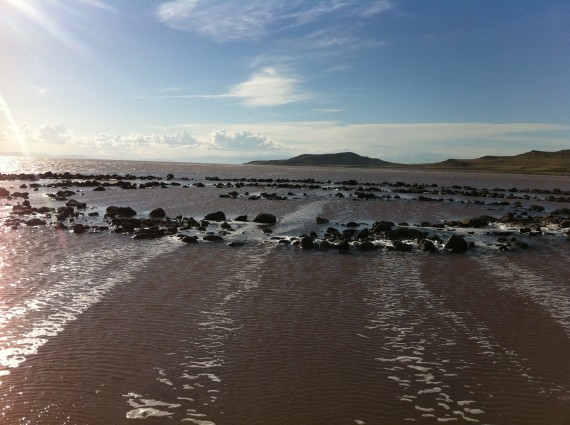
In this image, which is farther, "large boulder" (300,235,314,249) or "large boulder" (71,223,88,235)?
"large boulder" (71,223,88,235)

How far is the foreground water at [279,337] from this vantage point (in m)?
8.72

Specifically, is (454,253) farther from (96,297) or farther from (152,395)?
(152,395)

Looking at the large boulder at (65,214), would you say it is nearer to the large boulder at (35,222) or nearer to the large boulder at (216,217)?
the large boulder at (35,222)

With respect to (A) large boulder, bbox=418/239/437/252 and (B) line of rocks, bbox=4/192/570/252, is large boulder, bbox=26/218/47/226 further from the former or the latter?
(A) large boulder, bbox=418/239/437/252

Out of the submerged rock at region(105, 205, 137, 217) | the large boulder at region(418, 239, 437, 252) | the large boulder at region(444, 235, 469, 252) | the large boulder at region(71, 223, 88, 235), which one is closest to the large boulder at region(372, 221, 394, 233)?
the large boulder at region(418, 239, 437, 252)

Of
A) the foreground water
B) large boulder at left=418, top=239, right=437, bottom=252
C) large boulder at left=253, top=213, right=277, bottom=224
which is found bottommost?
the foreground water

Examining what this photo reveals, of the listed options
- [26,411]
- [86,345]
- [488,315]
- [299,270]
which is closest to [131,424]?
[26,411]

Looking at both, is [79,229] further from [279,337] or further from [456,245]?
[456,245]

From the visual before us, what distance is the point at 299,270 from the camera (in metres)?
19.3

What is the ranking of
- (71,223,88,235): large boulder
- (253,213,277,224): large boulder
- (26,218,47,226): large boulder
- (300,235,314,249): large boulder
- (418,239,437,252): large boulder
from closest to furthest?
(418,239,437,252): large boulder → (300,235,314,249): large boulder → (71,223,88,235): large boulder → (26,218,47,226): large boulder → (253,213,277,224): large boulder

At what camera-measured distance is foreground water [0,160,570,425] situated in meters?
8.72

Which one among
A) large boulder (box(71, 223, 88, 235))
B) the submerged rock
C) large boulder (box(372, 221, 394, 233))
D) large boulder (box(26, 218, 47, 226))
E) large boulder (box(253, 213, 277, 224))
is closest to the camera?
large boulder (box(71, 223, 88, 235))

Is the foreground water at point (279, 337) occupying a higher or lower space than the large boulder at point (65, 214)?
lower

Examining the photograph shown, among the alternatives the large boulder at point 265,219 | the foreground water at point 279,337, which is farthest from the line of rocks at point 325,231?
the foreground water at point 279,337
